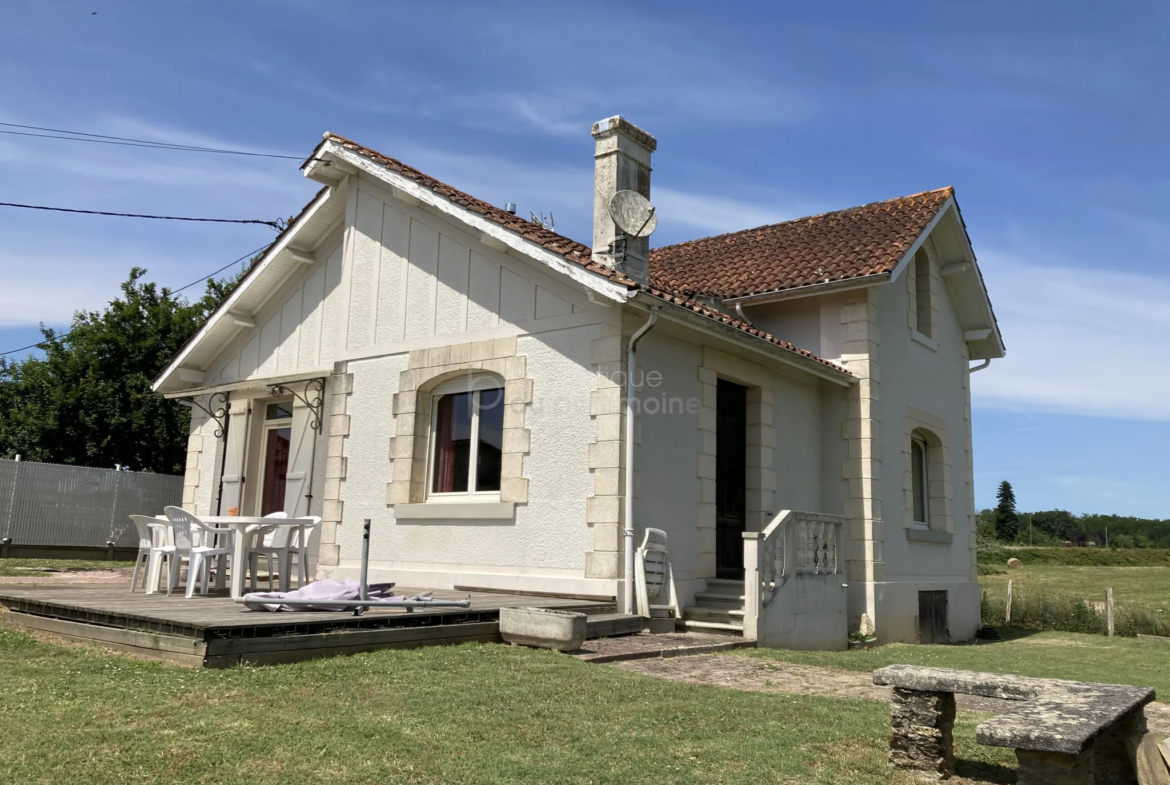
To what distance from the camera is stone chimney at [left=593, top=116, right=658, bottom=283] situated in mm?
10727

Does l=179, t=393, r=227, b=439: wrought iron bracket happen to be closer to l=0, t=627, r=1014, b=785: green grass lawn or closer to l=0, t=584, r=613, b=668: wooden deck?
l=0, t=584, r=613, b=668: wooden deck

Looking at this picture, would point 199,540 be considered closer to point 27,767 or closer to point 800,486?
point 27,767

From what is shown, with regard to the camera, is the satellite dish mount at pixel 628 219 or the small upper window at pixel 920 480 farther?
the small upper window at pixel 920 480

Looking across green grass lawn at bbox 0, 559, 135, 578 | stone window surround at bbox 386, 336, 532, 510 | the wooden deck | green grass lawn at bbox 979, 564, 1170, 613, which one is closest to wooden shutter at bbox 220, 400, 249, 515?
green grass lawn at bbox 0, 559, 135, 578

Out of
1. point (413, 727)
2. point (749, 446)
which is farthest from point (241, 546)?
point (749, 446)

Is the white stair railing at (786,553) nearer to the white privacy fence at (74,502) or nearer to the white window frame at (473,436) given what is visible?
the white window frame at (473,436)

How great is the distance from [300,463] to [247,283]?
112 inches

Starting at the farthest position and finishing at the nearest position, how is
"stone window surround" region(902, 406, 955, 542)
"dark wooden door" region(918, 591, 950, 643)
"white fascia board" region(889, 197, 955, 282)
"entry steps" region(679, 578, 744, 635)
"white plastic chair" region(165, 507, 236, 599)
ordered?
"stone window surround" region(902, 406, 955, 542) → "dark wooden door" region(918, 591, 950, 643) → "white fascia board" region(889, 197, 955, 282) → "entry steps" region(679, 578, 744, 635) → "white plastic chair" region(165, 507, 236, 599)

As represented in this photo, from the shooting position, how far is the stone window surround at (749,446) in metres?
10.4

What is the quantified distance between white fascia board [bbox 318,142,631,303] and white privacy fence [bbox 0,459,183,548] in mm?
13867

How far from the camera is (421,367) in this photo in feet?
37.3

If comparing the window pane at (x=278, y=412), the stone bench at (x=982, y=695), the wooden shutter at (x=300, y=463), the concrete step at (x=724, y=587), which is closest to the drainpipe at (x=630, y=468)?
the concrete step at (x=724, y=587)

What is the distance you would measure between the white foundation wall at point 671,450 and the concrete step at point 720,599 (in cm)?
10

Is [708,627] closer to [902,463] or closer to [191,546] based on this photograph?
[191,546]
